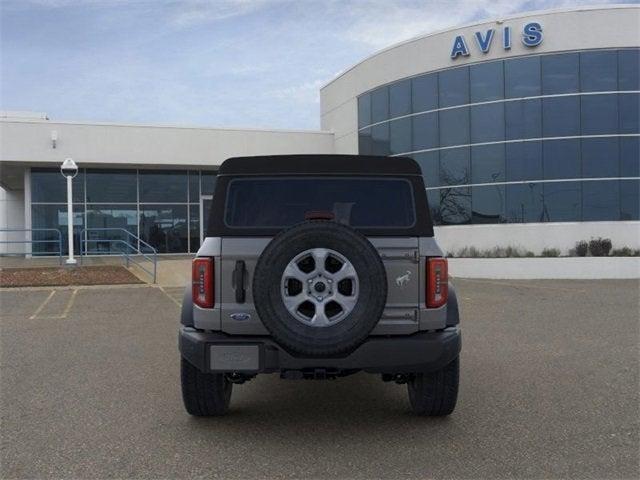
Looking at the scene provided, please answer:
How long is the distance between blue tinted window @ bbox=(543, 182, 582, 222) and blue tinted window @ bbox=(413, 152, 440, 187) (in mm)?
3783

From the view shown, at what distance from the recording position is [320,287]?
12.7ft

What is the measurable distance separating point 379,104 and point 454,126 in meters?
3.76

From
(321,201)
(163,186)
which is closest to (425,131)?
(163,186)

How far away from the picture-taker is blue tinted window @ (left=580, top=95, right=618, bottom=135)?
64.3 feet

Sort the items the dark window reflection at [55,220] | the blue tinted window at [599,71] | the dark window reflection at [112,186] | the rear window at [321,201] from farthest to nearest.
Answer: the dark window reflection at [112,186] < the dark window reflection at [55,220] < the blue tinted window at [599,71] < the rear window at [321,201]

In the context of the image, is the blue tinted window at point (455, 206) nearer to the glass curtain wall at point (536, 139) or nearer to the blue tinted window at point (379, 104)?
the glass curtain wall at point (536, 139)

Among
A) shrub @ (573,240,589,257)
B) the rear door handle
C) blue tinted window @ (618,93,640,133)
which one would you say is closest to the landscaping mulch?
the rear door handle

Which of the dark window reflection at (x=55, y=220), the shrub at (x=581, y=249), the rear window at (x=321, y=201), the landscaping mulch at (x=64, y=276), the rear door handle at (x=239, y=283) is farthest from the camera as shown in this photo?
the dark window reflection at (x=55, y=220)

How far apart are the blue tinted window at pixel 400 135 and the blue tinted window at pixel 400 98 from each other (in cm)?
32

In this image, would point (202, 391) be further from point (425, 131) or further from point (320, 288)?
point (425, 131)

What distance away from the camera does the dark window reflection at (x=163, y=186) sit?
80.6 ft

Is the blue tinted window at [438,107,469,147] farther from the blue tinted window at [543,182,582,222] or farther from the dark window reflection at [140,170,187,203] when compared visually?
the dark window reflection at [140,170,187,203]

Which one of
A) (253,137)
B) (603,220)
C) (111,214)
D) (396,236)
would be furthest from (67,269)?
(603,220)

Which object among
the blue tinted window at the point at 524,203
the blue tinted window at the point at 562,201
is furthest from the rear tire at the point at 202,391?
the blue tinted window at the point at 562,201
